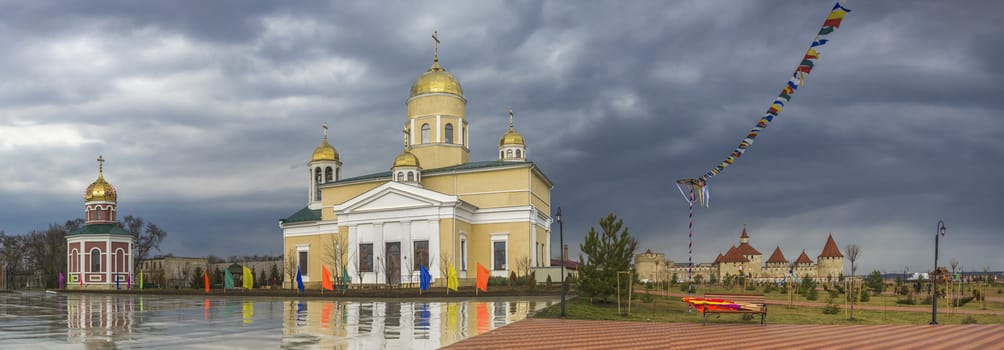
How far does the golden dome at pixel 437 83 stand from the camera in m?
58.1

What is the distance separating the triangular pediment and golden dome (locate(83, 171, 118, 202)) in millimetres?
33015

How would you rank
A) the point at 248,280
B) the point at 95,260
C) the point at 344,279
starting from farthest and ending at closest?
the point at 95,260, the point at 248,280, the point at 344,279

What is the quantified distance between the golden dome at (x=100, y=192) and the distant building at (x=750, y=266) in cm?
4985

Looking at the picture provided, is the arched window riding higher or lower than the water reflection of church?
lower

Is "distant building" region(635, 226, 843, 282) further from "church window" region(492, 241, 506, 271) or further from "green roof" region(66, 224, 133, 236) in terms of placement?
"green roof" region(66, 224, 133, 236)

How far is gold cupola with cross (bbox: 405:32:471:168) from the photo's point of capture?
57.4m

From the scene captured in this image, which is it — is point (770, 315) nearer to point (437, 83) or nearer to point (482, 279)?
point (482, 279)

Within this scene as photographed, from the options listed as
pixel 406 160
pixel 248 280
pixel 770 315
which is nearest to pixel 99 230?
pixel 248 280

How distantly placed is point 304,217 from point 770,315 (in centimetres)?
4187

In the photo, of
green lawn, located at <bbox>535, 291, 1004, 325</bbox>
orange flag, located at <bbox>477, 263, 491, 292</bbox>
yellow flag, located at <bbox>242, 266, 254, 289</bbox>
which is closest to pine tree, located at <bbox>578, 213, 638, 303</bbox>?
green lawn, located at <bbox>535, 291, 1004, 325</bbox>

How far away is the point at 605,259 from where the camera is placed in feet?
92.1

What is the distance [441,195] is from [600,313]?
78.0 ft

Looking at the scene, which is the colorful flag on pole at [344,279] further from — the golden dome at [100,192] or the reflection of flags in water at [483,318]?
the golden dome at [100,192]

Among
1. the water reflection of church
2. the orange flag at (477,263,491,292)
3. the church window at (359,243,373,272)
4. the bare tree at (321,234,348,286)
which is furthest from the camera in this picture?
the church window at (359,243,373,272)
